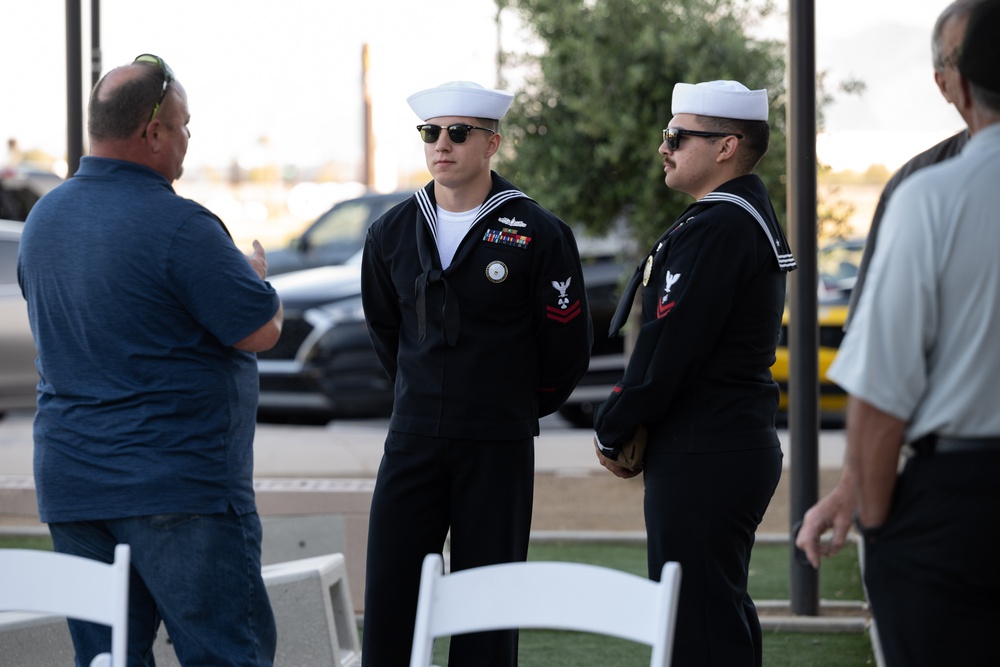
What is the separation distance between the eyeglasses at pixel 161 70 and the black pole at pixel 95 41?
2602 mm

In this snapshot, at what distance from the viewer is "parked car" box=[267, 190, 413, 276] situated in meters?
11.5

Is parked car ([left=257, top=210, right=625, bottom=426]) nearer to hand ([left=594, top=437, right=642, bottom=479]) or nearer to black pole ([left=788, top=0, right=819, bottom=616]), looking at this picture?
black pole ([left=788, top=0, right=819, bottom=616])

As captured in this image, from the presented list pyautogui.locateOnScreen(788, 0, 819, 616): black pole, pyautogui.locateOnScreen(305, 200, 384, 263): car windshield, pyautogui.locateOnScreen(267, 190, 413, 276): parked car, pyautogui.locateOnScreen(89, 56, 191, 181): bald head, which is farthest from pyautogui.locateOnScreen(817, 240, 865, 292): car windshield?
pyautogui.locateOnScreen(89, 56, 191, 181): bald head

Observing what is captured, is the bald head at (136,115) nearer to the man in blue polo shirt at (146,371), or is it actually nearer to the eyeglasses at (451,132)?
the man in blue polo shirt at (146,371)

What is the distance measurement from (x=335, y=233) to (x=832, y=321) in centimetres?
446

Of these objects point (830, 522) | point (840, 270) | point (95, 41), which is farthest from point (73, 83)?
point (840, 270)

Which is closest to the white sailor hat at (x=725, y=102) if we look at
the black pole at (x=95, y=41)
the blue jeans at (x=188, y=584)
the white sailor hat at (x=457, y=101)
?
the white sailor hat at (x=457, y=101)

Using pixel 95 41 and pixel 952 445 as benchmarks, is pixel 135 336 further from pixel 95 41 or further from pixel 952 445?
pixel 95 41

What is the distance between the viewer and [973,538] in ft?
7.01

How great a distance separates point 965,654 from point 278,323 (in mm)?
1637

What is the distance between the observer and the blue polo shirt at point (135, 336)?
2844 mm

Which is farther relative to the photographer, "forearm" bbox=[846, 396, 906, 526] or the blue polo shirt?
the blue polo shirt

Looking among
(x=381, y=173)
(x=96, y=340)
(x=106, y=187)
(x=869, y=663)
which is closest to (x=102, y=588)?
(x=96, y=340)

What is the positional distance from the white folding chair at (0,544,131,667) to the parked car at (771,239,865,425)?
7.91 meters
